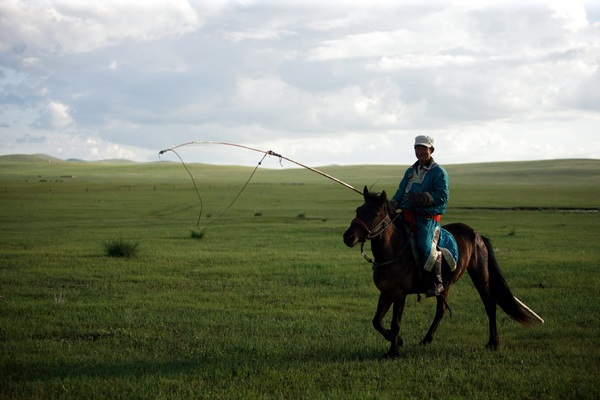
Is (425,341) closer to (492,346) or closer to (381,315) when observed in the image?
(492,346)

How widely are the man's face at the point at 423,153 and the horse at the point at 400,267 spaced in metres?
0.86

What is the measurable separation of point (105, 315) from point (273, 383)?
488cm

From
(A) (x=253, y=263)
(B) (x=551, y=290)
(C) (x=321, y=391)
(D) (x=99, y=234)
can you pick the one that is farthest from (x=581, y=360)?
(D) (x=99, y=234)

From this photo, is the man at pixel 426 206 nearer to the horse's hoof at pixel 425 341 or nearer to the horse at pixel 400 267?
the horse at pixel 400 267

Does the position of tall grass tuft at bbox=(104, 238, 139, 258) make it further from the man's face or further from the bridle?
the man's face

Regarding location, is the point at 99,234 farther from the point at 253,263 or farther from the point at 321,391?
the point at 321,391

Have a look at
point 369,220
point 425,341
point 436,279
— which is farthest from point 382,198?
point 425,341

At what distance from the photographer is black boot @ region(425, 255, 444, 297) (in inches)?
365

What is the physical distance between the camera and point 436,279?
30.6ft

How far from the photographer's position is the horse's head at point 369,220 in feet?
28.1

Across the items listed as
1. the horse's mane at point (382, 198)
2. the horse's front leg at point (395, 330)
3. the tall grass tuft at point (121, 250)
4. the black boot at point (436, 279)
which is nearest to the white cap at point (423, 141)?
the horse's mane at point (382, 198)

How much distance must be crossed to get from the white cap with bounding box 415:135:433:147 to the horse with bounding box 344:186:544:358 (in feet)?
3.37

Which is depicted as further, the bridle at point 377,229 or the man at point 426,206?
the man at point 426,206

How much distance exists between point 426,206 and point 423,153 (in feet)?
2.52
